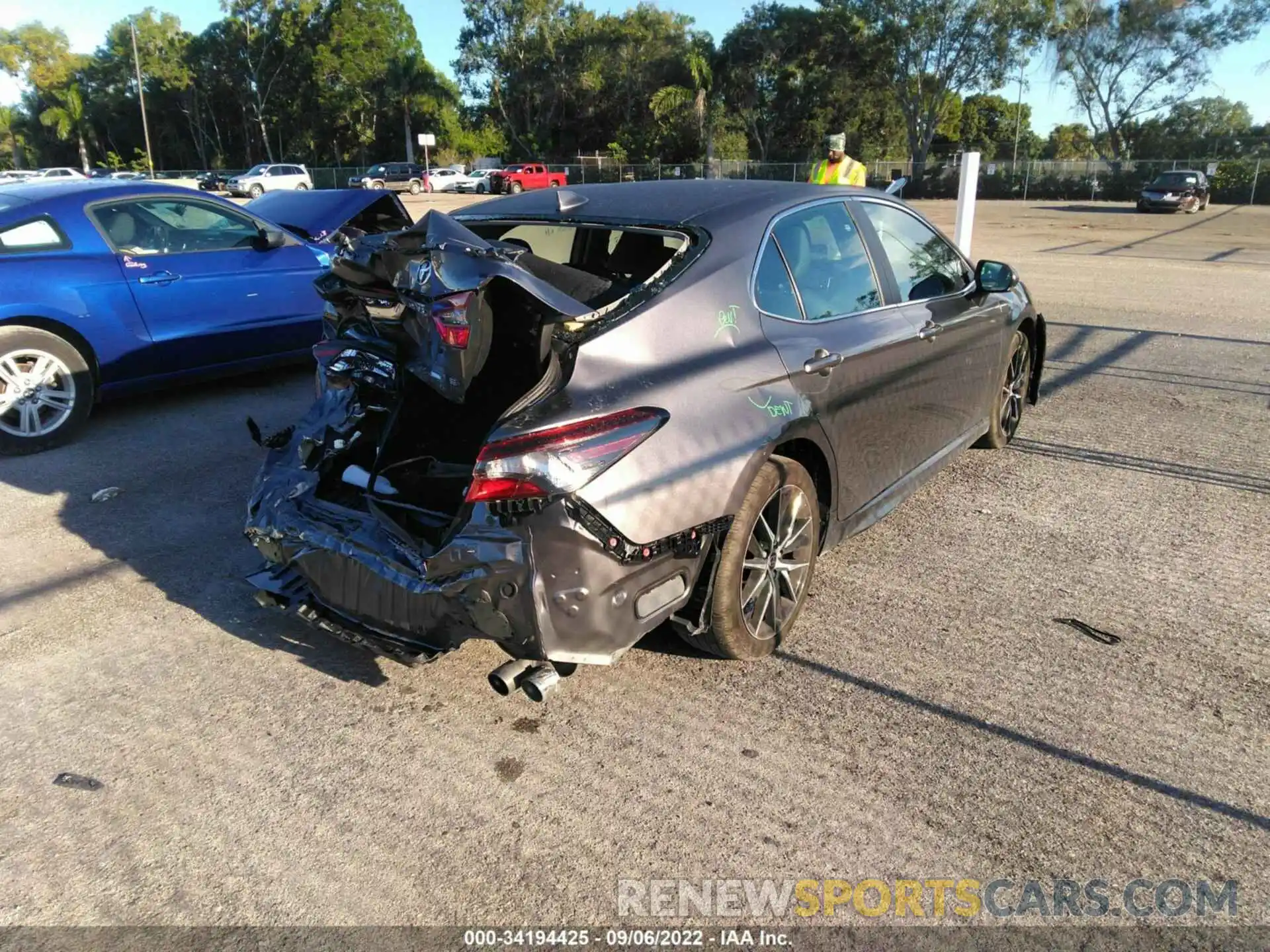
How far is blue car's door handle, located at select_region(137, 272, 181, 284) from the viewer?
6223 millimetres

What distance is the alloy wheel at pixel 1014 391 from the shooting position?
219 inches

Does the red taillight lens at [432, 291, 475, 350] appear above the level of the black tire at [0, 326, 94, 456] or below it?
above

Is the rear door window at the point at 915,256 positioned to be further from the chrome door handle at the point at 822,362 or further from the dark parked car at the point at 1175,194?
the dark parked car at the point at 1175,194

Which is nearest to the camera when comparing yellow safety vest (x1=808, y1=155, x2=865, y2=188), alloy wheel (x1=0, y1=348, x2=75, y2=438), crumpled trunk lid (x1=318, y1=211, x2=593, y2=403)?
crumpled trunk lid (x1=318, y1=211, x2=593, y2=403)

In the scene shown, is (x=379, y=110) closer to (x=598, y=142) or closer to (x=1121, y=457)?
(x=598, y=142)

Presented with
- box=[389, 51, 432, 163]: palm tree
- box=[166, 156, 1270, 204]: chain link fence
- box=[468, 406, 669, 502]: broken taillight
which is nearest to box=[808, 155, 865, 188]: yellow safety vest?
box=[468, 406, 669, 502]: broken taillight

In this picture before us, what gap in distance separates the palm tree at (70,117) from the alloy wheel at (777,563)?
85.4 m

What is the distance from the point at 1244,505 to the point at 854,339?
2.73 m

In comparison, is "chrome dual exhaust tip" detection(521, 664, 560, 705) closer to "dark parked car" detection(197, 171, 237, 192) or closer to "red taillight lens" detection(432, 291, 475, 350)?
"red taillight lens" detection(432, 291, 475, 350)

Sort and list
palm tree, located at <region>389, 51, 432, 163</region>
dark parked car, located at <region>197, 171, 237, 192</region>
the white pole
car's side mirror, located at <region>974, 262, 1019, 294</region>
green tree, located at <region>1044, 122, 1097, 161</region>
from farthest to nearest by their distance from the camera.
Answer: green tree, located at <region>1044, 122, 1097, 161</region>
palm tree, located at <region>389, 51, 432, 163</region>
dark parked car, located at <region>197, 171, 237, 192</region>
the white pole
car's side mirror, located at <region>974, 262, 1019, 294</region>

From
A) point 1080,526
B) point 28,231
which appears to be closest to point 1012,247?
point 1080,526

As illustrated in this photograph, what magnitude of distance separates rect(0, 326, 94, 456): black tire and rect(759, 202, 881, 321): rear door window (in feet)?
15.7

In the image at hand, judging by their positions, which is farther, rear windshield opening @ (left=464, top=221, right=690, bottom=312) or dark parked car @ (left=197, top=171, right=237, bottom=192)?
dark parked car @ (left=197, top=171, right=237, bottom=192)

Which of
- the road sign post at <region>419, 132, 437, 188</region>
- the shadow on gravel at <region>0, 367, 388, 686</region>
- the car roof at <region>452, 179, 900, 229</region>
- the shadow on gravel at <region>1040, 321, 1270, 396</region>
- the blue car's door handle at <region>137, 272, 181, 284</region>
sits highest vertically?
the road sign post at <region>419, 132, 437, 188</region>
